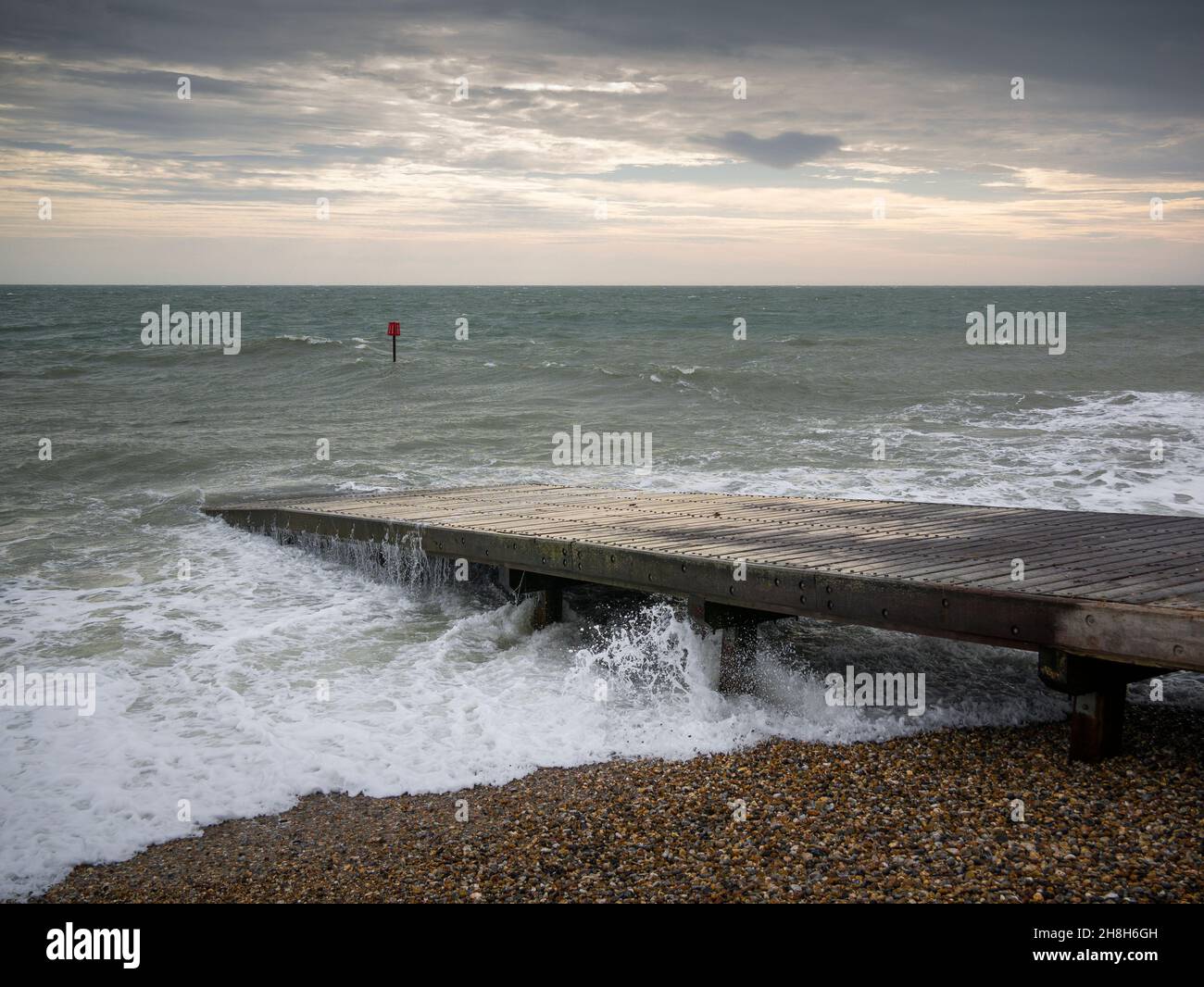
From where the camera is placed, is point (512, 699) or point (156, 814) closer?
point (156, 814)

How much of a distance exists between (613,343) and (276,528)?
37.1 m

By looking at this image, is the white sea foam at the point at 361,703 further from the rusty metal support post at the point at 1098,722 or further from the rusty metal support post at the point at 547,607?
the rusty metal support post at the point at 1098,722

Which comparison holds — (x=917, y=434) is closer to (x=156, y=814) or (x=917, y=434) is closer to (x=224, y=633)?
(x=224, y=633)

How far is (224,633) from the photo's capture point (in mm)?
8953

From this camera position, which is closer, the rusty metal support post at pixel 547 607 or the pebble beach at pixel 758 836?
the pebble beach at pixel 758 836

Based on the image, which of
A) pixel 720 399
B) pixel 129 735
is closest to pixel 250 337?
pixel 720 399

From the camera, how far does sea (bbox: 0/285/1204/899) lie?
642 centimetres

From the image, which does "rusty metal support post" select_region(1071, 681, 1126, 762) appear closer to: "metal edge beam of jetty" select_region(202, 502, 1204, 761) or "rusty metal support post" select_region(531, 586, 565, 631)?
"metal edge beam of jetty" select_region(202, 502, 1204, 761)

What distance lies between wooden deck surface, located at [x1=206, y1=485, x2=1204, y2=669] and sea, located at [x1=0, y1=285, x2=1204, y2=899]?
760 mm

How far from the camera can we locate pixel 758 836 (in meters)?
5.11

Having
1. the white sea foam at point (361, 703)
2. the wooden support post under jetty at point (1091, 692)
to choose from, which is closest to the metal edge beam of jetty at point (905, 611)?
the wooden support post under jetty at point (1091, 692)

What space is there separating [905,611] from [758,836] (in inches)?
67.4

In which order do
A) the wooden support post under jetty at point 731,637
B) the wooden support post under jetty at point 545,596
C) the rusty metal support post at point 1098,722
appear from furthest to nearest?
the wooden support post under jetty at point 545,596
the wooden support post under jetty at point 731,637
the rusty metal support post at point 1098,722

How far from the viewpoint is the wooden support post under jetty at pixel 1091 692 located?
5.47 m
